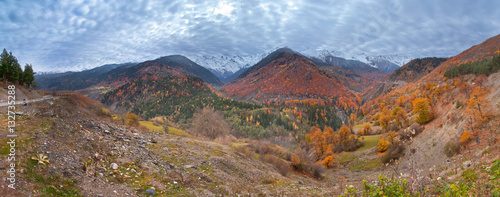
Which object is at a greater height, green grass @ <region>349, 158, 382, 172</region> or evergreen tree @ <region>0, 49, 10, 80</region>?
evergreen tree @ <region>0, 49, 10, 80</region>

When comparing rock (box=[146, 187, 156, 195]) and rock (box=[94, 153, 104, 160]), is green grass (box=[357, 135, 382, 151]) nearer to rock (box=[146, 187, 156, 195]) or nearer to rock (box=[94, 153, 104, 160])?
rock (box=[146, 187, 156, 195])

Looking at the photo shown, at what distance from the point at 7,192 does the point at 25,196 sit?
0.49 m

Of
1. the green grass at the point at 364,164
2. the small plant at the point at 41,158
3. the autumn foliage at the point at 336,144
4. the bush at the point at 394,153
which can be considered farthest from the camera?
the autumn foliage at the point at 336,144

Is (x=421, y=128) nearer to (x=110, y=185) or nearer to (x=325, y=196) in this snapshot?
(x=325, y=196)

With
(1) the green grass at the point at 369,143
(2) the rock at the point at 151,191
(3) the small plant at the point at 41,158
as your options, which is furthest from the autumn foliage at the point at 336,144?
(3) the small plant at the point at 41,158

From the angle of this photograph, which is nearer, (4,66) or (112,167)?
(112,167)

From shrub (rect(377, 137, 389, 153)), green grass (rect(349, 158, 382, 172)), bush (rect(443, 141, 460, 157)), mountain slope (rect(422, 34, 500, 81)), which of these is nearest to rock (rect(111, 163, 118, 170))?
bush (rect(443, 141, 460, 157))

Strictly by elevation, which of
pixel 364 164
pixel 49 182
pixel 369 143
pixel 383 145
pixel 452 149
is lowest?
pixel 364 164

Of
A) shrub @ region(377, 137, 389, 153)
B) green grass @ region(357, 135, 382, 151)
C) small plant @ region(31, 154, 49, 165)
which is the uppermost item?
small plant @ region(31, 154, 49, 165)

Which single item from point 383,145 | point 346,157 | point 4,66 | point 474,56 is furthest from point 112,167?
point 474,56

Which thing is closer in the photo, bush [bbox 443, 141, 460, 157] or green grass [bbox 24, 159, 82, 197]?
green grass [bbox 24, 159, 82, 197]

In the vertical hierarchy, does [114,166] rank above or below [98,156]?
below

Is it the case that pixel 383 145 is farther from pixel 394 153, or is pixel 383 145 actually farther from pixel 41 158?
pixel 41 158

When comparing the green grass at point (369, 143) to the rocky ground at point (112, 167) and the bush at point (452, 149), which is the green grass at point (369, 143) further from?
the rocky ground at point (112, 167)
